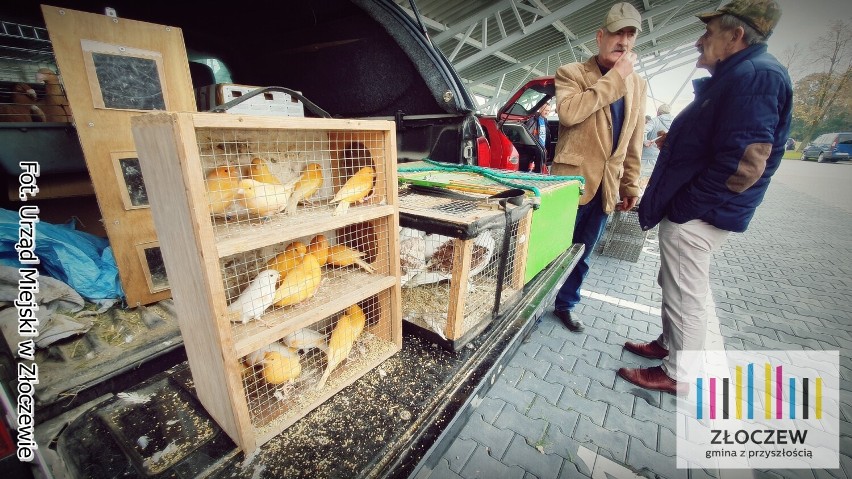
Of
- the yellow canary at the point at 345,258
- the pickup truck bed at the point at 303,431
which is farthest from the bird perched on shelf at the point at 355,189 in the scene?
the pickup truck bed at the point at 303,431

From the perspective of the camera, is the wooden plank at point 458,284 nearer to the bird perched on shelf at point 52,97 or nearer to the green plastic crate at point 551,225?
the green plastic crate at point 551,225

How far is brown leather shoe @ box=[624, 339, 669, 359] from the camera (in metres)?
2.73

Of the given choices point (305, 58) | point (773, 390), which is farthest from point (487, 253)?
point (305, 58)

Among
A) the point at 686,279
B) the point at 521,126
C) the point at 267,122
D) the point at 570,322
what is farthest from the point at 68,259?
the point at 521,126

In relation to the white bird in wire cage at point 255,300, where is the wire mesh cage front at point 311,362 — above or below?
below

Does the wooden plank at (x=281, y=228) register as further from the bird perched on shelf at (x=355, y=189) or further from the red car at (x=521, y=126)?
the red car at (x=521, y=126)

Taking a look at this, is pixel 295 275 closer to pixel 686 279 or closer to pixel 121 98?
pixel 121 98

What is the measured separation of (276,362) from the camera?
1231mm

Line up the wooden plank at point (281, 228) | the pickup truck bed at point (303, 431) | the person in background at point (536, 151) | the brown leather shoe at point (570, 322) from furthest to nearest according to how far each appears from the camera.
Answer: the person in background at point (536, 151) < the brown leather shoe at point (570, 322) < the pickup truck bed at point (303, 431) < the wooden plank at point (281, 228)

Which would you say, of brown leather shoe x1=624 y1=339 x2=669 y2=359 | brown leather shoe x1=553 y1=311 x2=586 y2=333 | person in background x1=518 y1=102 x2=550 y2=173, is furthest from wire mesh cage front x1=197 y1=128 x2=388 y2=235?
person in background x1=518 y1=102 x2=550 y2=173

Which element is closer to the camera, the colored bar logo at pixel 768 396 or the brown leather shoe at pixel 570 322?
the colored bar logo at pixel 768 396

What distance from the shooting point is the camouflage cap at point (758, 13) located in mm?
1752

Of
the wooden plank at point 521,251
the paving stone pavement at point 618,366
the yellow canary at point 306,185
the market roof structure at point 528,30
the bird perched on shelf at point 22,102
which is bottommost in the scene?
the paving stone pavement at point 618,366

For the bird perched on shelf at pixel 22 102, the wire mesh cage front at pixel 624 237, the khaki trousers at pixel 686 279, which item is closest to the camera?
the khaki trousers at pixel 686 279
